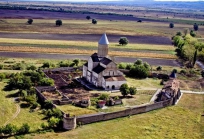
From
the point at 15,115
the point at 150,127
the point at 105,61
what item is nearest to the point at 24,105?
the point at 15,115

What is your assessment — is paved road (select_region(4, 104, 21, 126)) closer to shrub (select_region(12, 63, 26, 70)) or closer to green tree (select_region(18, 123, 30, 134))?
green tree (select_region(18, 123, 30, 134))

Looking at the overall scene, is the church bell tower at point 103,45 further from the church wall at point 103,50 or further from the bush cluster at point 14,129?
the bush cluster at point 14,129

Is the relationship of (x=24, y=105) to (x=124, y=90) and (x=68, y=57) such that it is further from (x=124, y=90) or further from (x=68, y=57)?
(x=68, y=57)

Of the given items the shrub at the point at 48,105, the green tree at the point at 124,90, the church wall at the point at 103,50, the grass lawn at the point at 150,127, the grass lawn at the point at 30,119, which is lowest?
the grass lawn at the point at 150,127

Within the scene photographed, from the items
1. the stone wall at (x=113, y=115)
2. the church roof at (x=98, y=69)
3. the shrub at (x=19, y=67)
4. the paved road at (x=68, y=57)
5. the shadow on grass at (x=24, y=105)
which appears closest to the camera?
the stone wall at (x=113, y=115)

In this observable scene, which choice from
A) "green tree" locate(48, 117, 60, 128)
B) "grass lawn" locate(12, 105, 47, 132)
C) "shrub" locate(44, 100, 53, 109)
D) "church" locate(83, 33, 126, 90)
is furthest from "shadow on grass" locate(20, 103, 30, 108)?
"church" locate(83, 33, 126, 90)

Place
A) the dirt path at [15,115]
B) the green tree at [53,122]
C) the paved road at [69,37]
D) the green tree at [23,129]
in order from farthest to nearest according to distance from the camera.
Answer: the paved road at [69,37] → the dirt path at [15,115] → the green tree at [53,122] → the green tree at [23,129]

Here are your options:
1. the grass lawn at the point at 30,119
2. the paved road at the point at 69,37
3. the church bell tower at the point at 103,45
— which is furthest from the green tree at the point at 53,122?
the paved road at the point at 69,37
